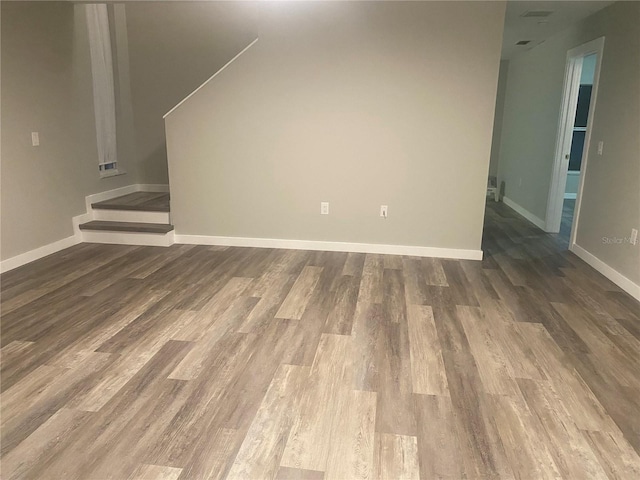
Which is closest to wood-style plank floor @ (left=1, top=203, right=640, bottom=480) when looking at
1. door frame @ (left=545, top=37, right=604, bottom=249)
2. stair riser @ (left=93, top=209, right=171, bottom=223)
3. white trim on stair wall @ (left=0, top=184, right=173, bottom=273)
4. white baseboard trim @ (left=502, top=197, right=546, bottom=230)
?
white trim on stair wall @ (left=0, top=184, right=173, bottom=273)

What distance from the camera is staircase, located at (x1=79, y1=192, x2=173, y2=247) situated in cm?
484

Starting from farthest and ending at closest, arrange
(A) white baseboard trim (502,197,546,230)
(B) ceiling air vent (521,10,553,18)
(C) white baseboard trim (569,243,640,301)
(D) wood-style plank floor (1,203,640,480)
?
(A) white baseboard trim (502,197,546,230) < (B) ceiling air vent (521,10,553,18) < (C) white baseboard trim (569,243,640,301) < (D) wood-style plank floor (1,203,640,480)

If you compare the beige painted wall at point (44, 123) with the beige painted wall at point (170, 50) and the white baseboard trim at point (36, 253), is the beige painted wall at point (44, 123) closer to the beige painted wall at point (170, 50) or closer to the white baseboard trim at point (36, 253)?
the white baseboard trim at point (36, 253)

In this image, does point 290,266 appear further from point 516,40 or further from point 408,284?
point 516,40

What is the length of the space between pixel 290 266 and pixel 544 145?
3.81m

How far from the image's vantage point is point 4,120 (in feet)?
12.9

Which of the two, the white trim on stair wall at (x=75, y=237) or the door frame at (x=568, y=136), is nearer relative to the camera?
the white trim on stair wall at (x=75, y=237)

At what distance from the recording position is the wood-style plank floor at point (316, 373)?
1.87 metres

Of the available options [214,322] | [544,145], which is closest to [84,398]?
[214,322]

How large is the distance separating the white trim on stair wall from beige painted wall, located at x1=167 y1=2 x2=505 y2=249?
1.03 metres

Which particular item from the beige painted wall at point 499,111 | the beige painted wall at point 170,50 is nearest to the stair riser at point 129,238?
the beige painted wall at point 170,50

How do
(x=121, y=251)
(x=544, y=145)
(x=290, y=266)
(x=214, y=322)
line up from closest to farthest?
(x=214, y=322) < (x=290, y=266) < (x=121, y=251) < (x=544, y=145)

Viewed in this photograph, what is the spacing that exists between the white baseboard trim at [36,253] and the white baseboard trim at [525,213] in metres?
5.46

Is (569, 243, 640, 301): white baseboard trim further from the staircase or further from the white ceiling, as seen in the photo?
the staircase
